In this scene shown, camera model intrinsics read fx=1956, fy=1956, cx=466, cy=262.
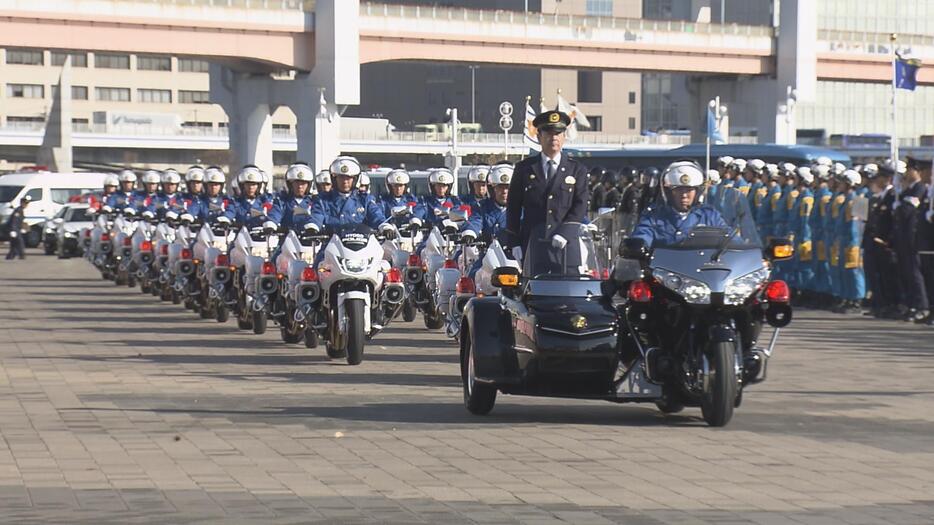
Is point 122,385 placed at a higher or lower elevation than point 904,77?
lower

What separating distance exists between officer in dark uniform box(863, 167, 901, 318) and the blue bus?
28.2 metres

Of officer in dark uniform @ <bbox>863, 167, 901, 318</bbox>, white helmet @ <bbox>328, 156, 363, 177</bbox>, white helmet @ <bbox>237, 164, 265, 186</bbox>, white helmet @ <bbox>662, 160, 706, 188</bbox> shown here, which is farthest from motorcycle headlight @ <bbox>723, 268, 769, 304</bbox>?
white helmet @ <bbox>237, 164, 265, 186</bbox>

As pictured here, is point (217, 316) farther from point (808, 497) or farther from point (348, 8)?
point (348, 8)

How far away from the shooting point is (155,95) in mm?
134750

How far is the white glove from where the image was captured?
13523mm

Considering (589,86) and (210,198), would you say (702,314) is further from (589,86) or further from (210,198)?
(589,86)

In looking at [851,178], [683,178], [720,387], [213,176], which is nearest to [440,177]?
[213,176]

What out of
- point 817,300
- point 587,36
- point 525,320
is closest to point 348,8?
point 587,36

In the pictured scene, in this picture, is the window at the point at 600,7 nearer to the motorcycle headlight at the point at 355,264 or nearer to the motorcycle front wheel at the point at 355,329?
the motorcycle headlight at the point at 355,264

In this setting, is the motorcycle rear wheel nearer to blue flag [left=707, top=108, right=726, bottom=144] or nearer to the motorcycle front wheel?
the motorcycle front wheel

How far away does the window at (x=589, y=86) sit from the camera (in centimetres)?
14212

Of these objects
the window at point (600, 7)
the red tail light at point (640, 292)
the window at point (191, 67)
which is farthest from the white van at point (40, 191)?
the window at point (600, 7)

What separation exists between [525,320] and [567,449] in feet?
5.38

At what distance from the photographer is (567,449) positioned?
11.3 meters
